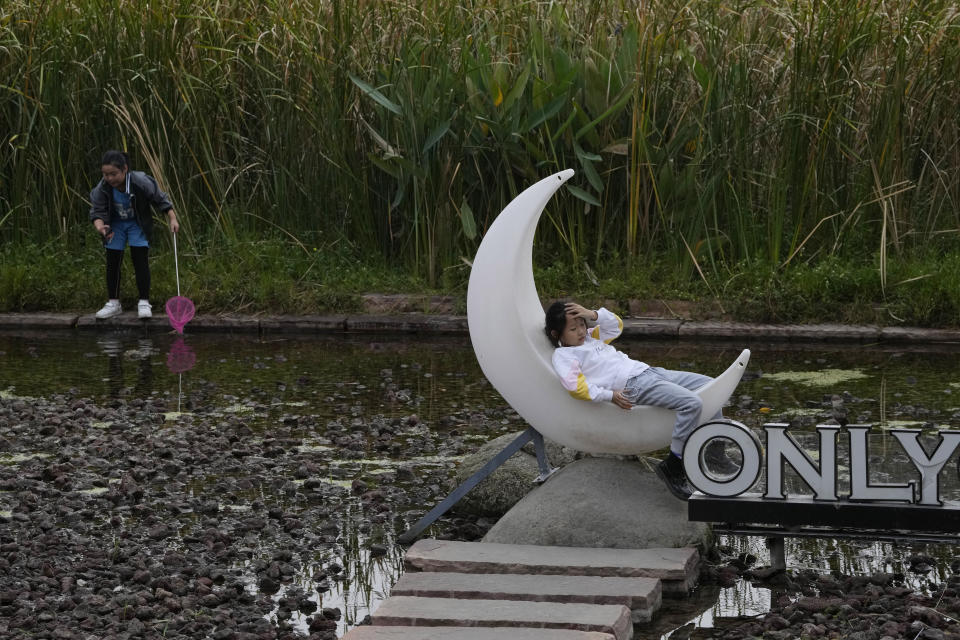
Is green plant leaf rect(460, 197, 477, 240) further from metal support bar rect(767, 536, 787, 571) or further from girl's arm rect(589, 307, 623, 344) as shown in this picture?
metal support bar rect(767, 536, 787, 571)

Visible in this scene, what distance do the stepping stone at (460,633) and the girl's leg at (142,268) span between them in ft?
26.0

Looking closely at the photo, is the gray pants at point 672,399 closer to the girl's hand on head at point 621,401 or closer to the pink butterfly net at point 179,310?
the girl's hand on head at point 621,401

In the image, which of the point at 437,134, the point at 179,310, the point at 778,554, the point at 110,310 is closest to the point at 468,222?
the point at 437,134

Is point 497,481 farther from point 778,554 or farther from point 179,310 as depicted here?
point 179,310

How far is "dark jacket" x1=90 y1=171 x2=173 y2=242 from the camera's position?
11.9m

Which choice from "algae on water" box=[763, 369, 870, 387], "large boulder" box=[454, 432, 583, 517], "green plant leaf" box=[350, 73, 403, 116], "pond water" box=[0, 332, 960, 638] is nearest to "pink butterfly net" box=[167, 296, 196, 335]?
"pond water" box=[0, 332, 960, 638]

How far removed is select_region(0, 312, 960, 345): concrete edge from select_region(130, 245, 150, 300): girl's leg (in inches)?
9.0

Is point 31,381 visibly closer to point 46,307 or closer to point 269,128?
point 46,307

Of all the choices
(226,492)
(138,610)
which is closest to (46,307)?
(226,492)

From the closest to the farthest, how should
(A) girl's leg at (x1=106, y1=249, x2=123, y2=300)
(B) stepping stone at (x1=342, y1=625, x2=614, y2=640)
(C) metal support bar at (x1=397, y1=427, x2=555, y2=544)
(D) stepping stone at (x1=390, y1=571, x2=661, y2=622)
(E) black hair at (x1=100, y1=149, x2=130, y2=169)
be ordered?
1. (B) stepping stone at (x1=342, y1=625, x2=614, y2=640)
2. (D) stepping stone at (x1=390, y1=571, x2=661, y2=622)
3. (C) metal support bar at (x1=397, y1=427, x2=555, y2=544)
4. (E) black hair at (x1=100, y1=149, x2=130, y2=169)
5. (A) girl's leg at (x1=106, y1=249, x2=123, y2=300)

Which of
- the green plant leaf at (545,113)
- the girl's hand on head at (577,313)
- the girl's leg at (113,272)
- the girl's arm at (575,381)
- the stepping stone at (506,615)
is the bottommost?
the girl's leg at (113,272)

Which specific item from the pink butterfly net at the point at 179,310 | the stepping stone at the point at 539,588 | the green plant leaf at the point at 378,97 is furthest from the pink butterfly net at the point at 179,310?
the stepping stone at the point at 539,588

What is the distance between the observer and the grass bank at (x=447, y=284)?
11336 mm

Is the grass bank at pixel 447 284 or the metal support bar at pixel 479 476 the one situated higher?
the metal support bar at pixel 479 476
